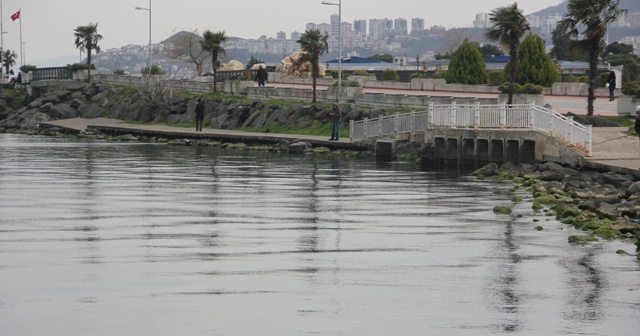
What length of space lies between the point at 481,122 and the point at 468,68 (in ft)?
99.0

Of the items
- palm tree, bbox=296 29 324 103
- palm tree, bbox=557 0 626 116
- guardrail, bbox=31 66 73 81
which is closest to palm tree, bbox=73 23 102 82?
guardrail, bbox=31 66 73 81

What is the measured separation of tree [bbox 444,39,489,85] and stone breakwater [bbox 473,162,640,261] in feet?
111

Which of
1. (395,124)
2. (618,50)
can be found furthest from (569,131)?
(618,50)

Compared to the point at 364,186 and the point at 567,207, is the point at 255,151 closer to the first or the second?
the point at 364,186

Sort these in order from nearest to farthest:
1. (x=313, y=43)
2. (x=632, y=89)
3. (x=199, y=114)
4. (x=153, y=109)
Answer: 1. (x=632, y=89)
2. (x=199, y=114)
3. (x=313, y=43)
4. (x=153, y=109)

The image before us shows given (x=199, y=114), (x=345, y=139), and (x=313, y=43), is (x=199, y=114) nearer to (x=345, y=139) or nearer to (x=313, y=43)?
(x=313, y=43)

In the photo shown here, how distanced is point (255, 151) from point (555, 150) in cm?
1899

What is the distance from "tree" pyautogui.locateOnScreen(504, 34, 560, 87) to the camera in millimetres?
65875

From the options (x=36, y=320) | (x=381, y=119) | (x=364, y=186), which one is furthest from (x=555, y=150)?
(x=36, y=320)

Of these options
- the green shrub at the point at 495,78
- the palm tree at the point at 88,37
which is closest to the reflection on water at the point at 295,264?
the green shrub at the point at 495,78

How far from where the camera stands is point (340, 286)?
757 inches

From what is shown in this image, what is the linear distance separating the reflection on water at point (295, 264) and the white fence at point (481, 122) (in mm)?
6019

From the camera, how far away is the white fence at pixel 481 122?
41656 millimetres

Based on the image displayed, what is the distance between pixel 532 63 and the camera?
218 feet
